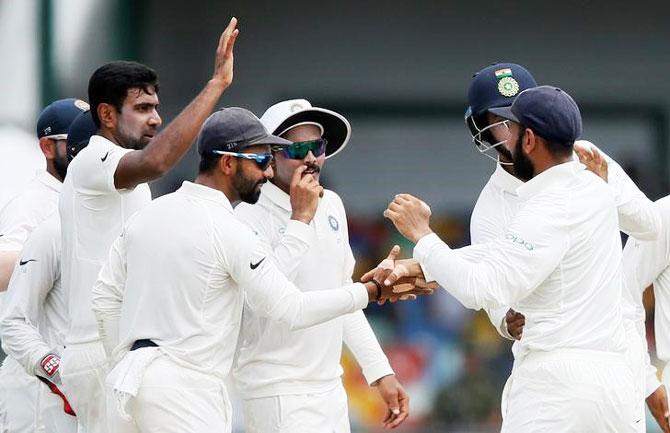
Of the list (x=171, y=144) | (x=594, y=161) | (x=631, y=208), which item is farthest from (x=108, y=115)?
(x=631, y=208)

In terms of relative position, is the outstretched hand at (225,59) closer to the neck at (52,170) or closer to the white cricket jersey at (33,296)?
the white cricket jersey at (33,296)

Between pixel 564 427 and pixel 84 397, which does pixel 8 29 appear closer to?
pixel 84 397

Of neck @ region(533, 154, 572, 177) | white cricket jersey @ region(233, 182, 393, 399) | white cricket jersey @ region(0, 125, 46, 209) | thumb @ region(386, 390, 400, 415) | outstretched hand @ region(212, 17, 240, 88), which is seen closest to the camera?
neck @ region(533, 154, 572, 177)

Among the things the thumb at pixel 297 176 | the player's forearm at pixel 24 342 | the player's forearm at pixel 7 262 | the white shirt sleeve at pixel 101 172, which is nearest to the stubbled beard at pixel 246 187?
the thumb at pixel 297 176

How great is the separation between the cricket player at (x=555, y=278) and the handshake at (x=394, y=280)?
34 centimetres

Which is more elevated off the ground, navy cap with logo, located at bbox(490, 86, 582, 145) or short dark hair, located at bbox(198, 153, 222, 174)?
navy cap with logo, located at bbox(490, 86, 582, 145)

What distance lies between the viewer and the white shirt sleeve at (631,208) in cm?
583

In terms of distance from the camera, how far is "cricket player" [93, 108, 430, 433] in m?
5.35

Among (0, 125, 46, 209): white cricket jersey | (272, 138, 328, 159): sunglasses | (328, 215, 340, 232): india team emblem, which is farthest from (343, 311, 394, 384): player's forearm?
(0, 125, 46, 209): white cricket jersey

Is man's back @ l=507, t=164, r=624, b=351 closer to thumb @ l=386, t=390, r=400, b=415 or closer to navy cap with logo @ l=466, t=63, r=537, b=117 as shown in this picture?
navy cap with logo @ l=466, t=63, r=537, b=117

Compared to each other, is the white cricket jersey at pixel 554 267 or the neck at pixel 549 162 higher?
the neck at pixel 549 162

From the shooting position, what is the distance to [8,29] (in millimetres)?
11070

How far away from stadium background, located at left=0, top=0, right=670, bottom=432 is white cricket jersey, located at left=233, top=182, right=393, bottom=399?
600cm

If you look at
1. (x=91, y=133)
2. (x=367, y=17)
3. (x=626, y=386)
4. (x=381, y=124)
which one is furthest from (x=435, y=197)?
(x=626, y=386)
